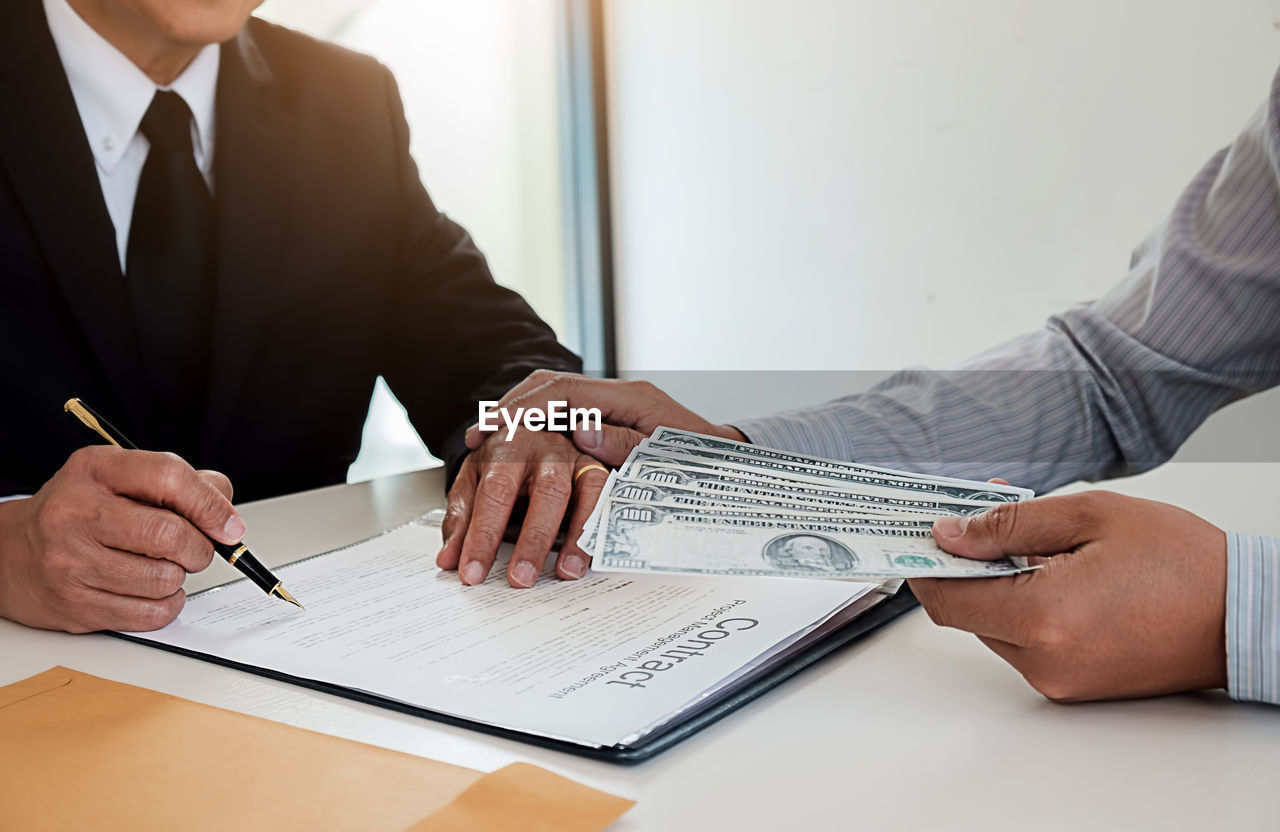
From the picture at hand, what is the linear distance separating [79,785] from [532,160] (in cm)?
344

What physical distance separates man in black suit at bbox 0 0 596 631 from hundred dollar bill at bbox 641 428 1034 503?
0.15m

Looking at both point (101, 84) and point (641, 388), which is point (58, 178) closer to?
point (101, 84)

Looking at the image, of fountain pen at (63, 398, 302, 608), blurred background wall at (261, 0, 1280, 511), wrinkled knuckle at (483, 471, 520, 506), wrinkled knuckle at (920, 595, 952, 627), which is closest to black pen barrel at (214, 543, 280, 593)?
fountain pen at (63, 398, 302, 608)

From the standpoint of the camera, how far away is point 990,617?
21.8 inches

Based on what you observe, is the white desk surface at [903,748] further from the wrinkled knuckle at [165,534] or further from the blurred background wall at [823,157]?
the blurred background wall at [823,157]

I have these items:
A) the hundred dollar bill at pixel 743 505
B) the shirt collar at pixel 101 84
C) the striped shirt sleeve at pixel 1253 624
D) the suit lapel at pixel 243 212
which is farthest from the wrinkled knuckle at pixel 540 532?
the shirt collar at pixel 101 84

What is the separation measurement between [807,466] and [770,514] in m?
0.10

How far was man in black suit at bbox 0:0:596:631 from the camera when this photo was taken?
4.14ft

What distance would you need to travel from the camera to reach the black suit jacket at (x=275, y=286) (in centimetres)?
126

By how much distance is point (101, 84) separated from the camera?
4.39 feet

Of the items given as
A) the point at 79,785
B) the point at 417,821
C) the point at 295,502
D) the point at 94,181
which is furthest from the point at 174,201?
the point at 417,821

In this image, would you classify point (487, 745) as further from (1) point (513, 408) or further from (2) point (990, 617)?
(1) point (513, 408)

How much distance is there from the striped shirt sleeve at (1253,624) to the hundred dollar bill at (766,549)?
11 cm

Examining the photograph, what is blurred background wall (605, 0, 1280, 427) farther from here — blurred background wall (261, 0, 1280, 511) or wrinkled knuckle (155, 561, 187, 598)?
wrinkled knuckle (155, 561, 187, 598)
